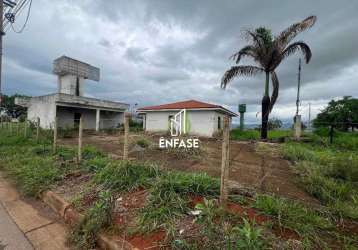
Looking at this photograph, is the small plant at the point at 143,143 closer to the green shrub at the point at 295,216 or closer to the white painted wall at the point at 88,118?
the green shrub at the point at 295,216

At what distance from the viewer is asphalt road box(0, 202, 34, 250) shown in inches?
87.3

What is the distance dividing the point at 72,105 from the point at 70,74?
16.2 feet

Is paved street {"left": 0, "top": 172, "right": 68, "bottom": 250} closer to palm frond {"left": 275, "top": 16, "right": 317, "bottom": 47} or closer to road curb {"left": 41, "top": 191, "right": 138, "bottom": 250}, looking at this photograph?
A: road curb {"left": 41, "top": 191, "right": 138, "bottom": 250}

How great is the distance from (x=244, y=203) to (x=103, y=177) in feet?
7.64

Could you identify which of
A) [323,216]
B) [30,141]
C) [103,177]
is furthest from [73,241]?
[30,141]

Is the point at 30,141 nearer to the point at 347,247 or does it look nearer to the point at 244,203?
the point at 244,203

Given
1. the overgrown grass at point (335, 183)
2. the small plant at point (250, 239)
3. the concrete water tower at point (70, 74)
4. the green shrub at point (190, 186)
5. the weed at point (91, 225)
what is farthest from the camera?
the concrete water tower at point (70, 74)

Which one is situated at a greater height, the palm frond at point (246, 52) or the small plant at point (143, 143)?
the palm frond at point (246, 52)

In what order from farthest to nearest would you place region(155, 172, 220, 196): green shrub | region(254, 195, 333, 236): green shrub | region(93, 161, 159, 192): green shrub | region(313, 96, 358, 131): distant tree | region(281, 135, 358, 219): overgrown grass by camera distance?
region(313, 96, 358, 131): distant tree < region(93, 161, 159, 192): green shrub < region(155, 172, 220, 196): green shrub < region(281, 135, 358, 219): overgrown grass < region(254, 195, 333, 236): green shrub

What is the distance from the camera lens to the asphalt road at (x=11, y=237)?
2.22 meters

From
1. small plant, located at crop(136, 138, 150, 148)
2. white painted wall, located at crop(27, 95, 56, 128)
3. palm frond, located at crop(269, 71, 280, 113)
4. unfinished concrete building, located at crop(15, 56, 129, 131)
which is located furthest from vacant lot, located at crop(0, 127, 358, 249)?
unfinished concrete building, located at crop(15, 56, 129, 131)

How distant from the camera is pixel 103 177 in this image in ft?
11.6

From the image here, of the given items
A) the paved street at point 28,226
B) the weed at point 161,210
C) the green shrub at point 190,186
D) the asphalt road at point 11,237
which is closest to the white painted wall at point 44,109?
the paved street at point 28,226

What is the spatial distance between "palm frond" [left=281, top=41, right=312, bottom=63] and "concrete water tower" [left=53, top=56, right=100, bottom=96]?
1721 cm
